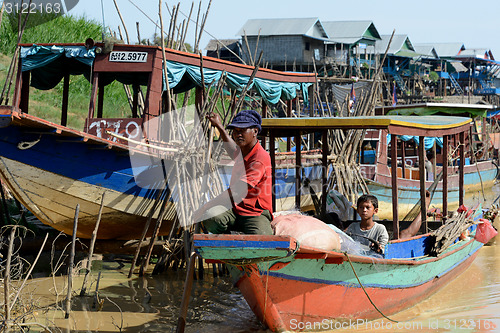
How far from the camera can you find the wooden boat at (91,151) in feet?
20.4

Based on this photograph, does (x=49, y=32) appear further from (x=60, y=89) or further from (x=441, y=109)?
(x=441, y=109)

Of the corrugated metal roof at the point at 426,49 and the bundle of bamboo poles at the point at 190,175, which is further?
the corrugated metal roof at the point at 426,49

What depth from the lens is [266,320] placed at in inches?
186

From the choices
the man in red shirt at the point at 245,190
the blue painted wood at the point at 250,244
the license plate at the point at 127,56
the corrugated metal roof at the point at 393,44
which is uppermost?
the corrugated metal roof at the point at 393,44

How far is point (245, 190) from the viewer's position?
169 inches

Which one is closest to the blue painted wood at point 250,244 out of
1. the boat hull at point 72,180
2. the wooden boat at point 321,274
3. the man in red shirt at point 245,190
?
the wooden boat at point 321,274

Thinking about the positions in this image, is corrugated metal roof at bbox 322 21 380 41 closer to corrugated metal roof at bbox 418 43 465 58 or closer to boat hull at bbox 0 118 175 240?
corrugated metal roof at bbox 418 43 465 58

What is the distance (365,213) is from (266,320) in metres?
1.71

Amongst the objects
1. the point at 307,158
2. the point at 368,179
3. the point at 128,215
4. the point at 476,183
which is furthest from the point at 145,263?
the point at 476,183

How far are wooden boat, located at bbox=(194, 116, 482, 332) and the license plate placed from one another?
200 centimetres

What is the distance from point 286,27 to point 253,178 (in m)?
26.7

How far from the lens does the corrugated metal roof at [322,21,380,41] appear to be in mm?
31250
